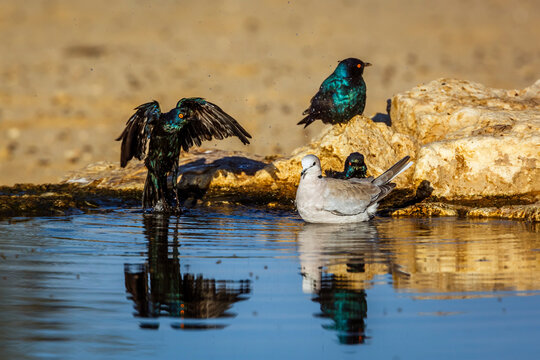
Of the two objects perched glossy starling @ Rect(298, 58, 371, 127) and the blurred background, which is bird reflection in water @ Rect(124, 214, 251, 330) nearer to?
perched glossy starling @ Rect(298, 58, 371, 127)

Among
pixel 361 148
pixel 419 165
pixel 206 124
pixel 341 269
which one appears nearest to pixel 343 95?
pixel 361 148

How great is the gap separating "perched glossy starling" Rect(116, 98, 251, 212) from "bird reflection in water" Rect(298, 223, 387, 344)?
212 centimetres

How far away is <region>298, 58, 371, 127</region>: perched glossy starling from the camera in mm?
11570

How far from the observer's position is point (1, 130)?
17062mm

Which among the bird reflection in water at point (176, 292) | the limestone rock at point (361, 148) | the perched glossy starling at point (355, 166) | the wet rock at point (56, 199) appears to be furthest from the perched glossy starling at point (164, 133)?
the bird reflection in water at point (176, 292)

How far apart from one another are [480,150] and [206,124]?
128 inches

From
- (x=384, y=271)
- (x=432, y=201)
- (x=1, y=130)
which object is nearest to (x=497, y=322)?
(x=384, y=271)

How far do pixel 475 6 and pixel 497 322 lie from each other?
2158 cm

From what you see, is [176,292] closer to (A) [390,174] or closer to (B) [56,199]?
(A) [390,174]

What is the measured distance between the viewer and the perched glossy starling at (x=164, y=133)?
399 inches

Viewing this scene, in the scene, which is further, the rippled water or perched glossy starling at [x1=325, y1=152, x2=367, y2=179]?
perched glossy starling at [x1=325, y1=152, x2=367, y2=179]

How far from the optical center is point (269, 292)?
577 centimetres

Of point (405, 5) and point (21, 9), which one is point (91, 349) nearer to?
point (21, 9)

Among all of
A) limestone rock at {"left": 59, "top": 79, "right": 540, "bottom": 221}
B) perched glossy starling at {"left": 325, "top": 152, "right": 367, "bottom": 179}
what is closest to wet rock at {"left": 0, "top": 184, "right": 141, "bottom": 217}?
limestone rock at {"left": 59, "top": 79, "right": 540, "bottom": 221}
